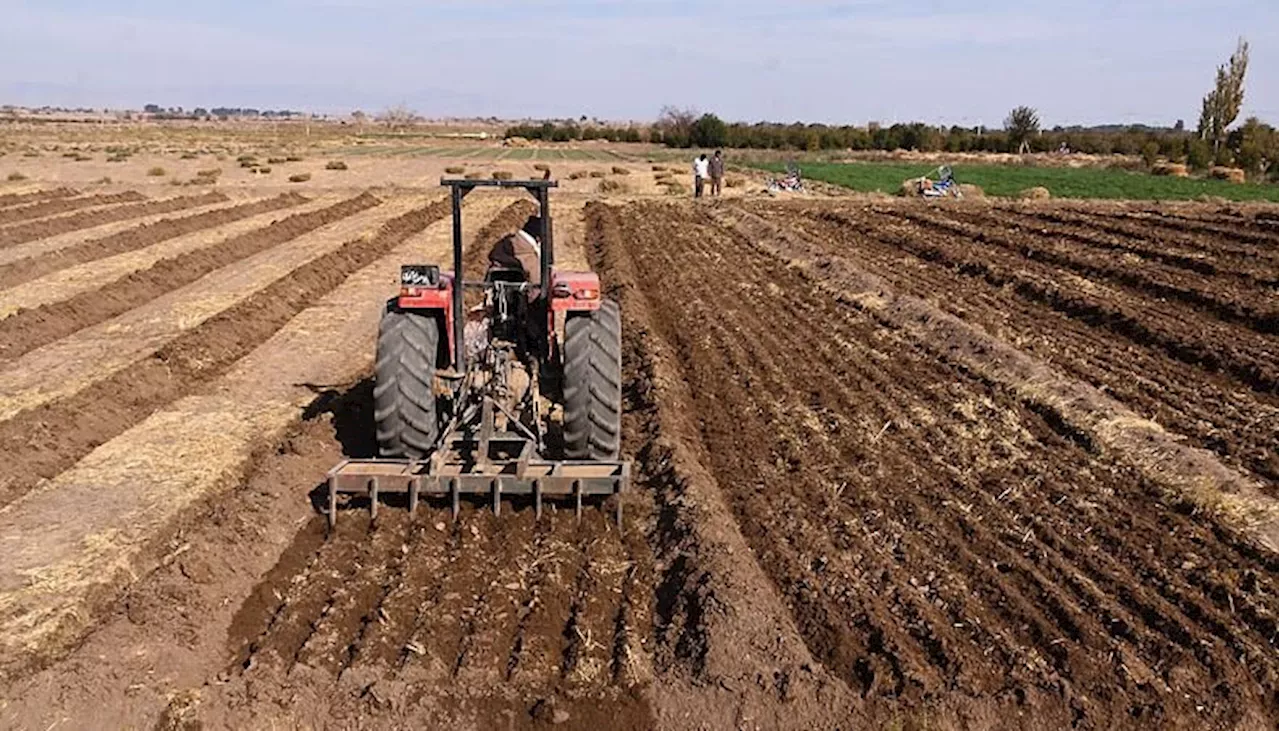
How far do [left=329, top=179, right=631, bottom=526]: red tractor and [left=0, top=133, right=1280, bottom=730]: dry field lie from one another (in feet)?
1.08

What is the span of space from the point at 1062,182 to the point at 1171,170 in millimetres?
10145

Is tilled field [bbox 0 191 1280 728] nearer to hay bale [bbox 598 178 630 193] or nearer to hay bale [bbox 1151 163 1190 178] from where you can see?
hay bale [bbox 598 178 630 193]

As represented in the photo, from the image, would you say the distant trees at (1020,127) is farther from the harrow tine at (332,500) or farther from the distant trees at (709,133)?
the harrow tine at (332,500)

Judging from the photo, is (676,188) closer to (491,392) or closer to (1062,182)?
(1062,182)

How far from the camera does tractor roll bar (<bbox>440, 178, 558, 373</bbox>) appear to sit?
20.2 feet

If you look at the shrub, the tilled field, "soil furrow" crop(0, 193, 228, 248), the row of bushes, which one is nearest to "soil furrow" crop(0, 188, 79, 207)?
"soil furrow" crop(0, 193, 228, 248)

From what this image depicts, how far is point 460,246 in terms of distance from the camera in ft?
20.6

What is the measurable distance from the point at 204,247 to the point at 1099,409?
14.5 metres

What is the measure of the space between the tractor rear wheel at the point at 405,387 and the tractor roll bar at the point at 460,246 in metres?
0.17

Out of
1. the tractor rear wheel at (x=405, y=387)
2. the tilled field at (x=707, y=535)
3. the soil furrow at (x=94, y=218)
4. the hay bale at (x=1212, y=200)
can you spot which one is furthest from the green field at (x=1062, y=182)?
the tractor rear wheel at (x=405, y=387)

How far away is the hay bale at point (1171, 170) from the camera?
1767 inches

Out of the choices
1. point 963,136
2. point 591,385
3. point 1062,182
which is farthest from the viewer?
point 963,136

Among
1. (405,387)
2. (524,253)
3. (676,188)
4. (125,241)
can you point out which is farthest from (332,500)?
(676,188)

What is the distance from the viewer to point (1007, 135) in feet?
224
